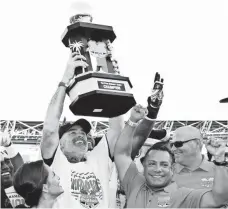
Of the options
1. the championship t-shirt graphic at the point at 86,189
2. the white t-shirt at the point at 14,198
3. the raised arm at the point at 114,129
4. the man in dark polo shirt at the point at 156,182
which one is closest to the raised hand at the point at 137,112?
the man in dark polo shirt at the point at 156,182

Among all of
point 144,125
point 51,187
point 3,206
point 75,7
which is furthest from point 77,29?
point 3,206

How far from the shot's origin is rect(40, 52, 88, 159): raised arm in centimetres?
278

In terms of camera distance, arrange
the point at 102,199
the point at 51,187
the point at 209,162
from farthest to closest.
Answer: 1. the point at 209,162
2. the point at 102,199
3. the point at 51,187

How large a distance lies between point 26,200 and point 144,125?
928 mm

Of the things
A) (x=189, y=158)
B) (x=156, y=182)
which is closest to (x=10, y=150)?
(x=156, y=182)

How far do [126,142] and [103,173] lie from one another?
0.83 feet

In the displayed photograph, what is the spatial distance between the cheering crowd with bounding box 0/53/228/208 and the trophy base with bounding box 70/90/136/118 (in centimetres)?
10

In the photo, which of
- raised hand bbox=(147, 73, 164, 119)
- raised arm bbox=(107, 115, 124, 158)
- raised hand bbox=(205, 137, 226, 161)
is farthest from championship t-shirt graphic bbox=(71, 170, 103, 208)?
raised hand bbox=(205, 137, 226, 161)

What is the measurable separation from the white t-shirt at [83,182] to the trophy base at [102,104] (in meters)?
0.30

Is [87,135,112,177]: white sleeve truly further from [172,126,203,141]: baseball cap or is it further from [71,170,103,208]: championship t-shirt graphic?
[172,126,203,141]: baseball cap

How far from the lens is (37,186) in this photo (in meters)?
2.54

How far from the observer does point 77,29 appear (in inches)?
114

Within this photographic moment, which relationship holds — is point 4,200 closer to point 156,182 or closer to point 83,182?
point 83,182

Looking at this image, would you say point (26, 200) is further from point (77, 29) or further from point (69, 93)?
point (77, 29)
